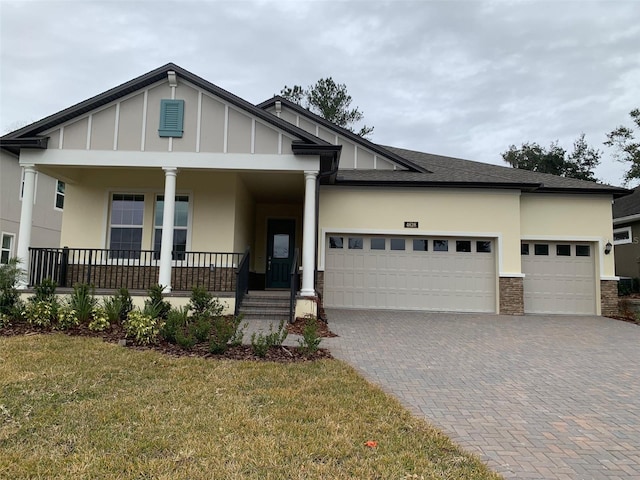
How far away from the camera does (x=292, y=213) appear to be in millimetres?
14602

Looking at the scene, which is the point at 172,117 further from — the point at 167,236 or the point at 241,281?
the point at 241,281

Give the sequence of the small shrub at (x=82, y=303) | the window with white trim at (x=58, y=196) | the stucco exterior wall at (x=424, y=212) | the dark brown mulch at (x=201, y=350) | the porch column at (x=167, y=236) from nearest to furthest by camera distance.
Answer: the dark brown mulch at (x=201, y=350) < the small shrub at (x=82, y=303) < the porch column at (x=167, y=236) < the stucco exterior wall at (x=424, y=212) < the window with white trim at (x=58, y=196)

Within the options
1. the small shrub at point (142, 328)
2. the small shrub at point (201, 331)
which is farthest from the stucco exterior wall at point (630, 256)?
the small shrub at point (142, 328)

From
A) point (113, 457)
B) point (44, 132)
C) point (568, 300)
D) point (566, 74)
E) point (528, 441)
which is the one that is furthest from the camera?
point (566, 74)

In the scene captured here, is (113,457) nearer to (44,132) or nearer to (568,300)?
(44,132)

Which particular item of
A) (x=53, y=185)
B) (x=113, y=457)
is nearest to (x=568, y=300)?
(x=113, y=457)

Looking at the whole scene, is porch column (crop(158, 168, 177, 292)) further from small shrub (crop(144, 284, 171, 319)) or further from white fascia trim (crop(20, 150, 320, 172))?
small shrub (crop(144, 284, 171, 319))

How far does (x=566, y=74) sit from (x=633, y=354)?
14388 mm

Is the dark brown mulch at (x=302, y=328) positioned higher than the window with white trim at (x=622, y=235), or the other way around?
the window with white trim at (x=622, y=235)

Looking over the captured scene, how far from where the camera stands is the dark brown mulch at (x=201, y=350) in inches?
245

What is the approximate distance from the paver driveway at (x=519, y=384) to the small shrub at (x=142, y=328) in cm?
319

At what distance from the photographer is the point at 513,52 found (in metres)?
15.6

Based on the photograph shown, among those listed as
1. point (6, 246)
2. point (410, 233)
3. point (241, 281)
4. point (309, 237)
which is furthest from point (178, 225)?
point (6, 246)

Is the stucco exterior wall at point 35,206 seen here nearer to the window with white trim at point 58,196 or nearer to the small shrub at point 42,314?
the window with white trim at point 58,196
